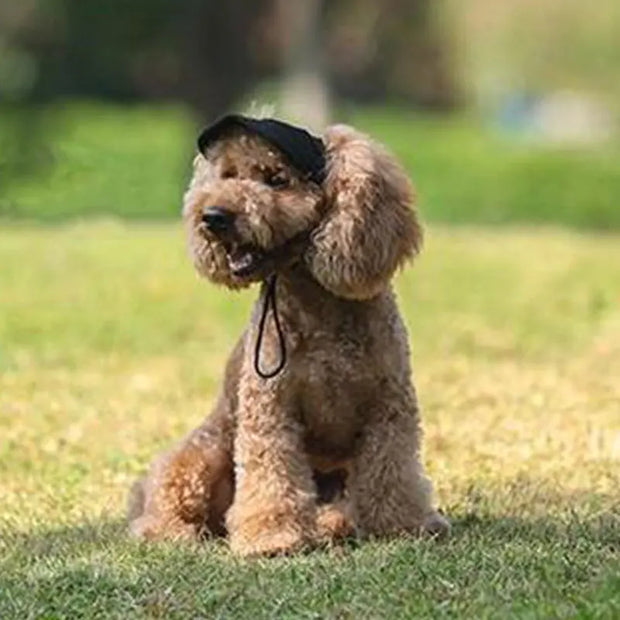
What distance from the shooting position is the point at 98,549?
276 inches

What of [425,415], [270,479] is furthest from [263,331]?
[425,415]

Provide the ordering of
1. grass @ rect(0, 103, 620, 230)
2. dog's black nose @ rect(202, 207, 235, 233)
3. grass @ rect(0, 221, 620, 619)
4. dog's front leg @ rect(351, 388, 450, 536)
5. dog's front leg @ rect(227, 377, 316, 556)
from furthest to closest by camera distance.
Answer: grass @ rect(0, 103, 620, 230) < dog's front leg @ rect(351, 388, 450, 536) < dog's front leg @ rect(227, 377, 316, 556) < dog's black nose @ rect(202, 207, 235, 233) < grass @ rect(0, 221, 620, 619)

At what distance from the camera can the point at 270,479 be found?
6.74 m

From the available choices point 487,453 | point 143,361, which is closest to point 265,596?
point 487,453

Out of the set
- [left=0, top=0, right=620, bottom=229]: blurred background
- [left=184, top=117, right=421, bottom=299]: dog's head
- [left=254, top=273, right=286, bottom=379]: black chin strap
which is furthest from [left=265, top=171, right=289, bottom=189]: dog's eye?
[left=0, top=0, right=620, bottom=229]: blurred background

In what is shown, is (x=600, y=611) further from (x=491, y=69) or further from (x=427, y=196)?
(x=491, y=69)

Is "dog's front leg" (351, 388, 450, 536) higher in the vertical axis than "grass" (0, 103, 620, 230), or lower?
higher


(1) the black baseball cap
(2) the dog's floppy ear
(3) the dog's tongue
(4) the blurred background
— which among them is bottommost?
(4) the blurred background

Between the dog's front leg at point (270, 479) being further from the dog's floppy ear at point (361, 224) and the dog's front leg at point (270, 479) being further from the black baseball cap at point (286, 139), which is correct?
the black baseball cap at point (286, 139)

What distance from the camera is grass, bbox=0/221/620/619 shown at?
238 inches

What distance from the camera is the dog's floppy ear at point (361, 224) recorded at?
6.60 m

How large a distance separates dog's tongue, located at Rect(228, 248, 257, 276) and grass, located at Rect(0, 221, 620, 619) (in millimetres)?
902

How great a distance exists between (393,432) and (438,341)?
5686mm

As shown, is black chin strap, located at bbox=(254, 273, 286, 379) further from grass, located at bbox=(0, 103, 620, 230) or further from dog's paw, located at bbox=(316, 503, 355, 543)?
grass, located at bbox=(0, 103, 620, 230)
